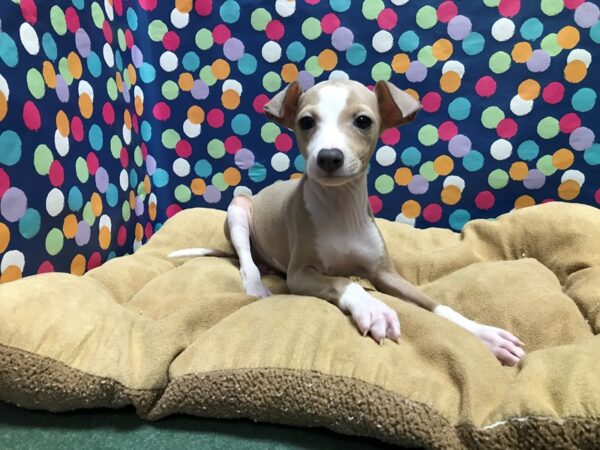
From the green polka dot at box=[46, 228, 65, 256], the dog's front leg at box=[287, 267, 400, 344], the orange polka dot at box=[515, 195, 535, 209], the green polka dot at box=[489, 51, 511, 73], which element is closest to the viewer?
the dog's front leg at box=[287, 267, 400, 344]

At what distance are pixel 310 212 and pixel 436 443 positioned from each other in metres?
0.78

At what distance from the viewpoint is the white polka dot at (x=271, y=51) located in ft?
7.14

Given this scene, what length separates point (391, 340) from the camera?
3.52ft

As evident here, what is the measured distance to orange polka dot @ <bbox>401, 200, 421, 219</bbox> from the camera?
2.25 metres

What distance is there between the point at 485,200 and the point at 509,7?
733 millimetres

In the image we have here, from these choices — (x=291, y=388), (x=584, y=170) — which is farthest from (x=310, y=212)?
(x=584, y=170)

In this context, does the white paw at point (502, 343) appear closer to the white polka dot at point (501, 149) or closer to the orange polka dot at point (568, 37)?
the white polka dot at point (501, 149)

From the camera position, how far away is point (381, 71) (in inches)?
84.4

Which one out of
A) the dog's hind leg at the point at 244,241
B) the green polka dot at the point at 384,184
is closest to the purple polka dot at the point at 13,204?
the dog's hind leg at the point at 244,241

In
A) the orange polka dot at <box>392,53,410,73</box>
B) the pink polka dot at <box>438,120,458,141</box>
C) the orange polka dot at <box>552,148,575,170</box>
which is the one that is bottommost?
the orange polka dot at <box>552,148,575,170</box>

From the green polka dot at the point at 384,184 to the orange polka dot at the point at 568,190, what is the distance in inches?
25.8

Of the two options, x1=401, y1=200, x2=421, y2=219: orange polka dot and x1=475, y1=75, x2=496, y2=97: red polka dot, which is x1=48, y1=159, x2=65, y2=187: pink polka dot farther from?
x1=475, y1=75, x2=496, y2=97: red polka dot

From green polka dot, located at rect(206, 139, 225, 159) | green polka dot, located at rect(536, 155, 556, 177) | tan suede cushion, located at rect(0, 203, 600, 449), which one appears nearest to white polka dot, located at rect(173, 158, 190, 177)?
green polka dot, located at rect(206, 139, 225, 159)

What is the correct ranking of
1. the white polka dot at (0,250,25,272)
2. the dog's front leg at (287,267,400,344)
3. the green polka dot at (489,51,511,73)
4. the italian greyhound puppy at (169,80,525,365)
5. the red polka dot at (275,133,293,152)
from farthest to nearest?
the red polka dot at (275,133,293,152) → the green polka dot at (489,51,511,73) → the white polka dot at (0,250,25,272) → the italian greyhound puppy at (169,80,525,365) → the dog's front leg at (287,267,400,344)
